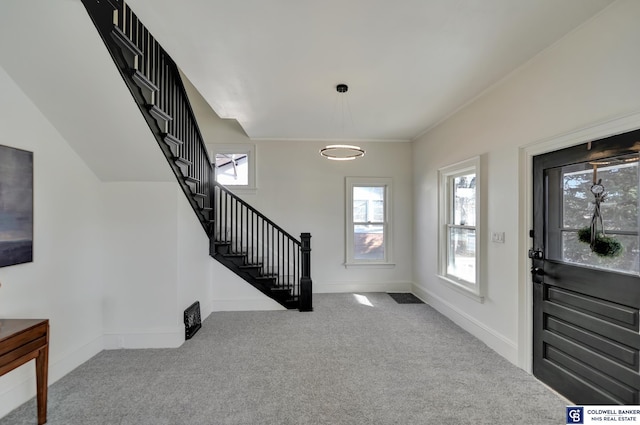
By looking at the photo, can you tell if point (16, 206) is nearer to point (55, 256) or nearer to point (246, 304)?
point (55, 256)

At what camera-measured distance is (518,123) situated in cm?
269

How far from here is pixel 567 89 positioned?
86.1 inches

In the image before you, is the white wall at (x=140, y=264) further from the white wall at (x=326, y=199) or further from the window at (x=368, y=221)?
the window at (x=368, y=221)

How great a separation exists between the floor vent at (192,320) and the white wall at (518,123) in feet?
11.2

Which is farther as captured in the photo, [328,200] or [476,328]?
[328,200]

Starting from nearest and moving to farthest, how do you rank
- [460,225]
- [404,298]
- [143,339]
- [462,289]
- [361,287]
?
[143,339]
[462,289]
[460,225]
[404,298]
[361,287]

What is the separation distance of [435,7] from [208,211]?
3520mm

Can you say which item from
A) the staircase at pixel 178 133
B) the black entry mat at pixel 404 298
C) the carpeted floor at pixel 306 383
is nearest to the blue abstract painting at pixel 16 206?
the staircase at pixel 178 133

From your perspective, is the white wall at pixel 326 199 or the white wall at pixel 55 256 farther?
the white wall at pixel 326 199

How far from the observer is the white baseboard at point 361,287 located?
5.22m

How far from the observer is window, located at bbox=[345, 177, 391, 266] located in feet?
17.3

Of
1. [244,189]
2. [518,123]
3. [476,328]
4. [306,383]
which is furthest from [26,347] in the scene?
[518,123]

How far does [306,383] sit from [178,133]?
9.14 ft

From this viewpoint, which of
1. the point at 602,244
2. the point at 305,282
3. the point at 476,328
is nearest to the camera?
the point at 602,244
